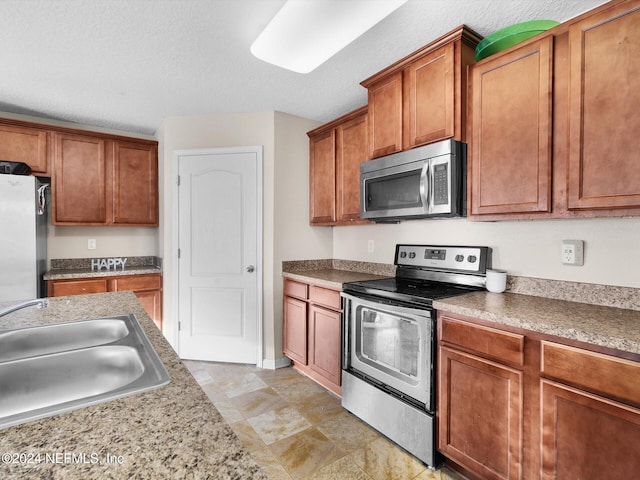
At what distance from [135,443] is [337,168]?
8.55 feet

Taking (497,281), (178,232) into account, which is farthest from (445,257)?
(178,232)

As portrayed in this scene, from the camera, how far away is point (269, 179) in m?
3.12

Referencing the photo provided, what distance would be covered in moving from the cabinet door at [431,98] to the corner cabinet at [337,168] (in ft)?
1.90

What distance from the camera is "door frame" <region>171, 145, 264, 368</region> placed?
123 inches

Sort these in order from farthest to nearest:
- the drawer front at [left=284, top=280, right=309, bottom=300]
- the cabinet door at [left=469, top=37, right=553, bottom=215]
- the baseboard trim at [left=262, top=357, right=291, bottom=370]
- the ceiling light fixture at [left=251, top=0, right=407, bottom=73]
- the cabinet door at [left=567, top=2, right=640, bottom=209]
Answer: the baseboard trim at [left=262, top=357, right=291, bottom=370], the drawer front at [left=284, top=280, right=309, bottom=300], the cabinet door at [left=469, top=37, right=553, bottom=215], the ceiling light fixture at [left=251, top=0, right=407, bottom=73], the cabinet door at [left=567, top=2, right=640, bottom=209]

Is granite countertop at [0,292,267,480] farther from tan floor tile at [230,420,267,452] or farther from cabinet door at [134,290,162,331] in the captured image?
cabinet door at [134,290,162,331]

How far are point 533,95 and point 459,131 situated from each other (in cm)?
37

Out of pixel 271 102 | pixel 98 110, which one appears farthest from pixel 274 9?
pixel 98 110

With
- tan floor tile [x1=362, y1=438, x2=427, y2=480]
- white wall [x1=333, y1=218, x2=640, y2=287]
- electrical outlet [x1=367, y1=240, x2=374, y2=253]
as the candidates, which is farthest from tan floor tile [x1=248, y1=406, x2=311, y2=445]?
white wall [x1=333, y1=218, x2=640, y2=287]

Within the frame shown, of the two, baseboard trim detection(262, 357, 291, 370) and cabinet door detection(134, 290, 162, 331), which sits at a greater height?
cabinet door detection(134, 290, 162, 331)

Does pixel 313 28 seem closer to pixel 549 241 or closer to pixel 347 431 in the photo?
pixel 549 241

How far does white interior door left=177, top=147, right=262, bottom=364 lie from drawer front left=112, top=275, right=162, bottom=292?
375 mm

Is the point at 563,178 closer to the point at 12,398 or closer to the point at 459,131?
the point at 459,131

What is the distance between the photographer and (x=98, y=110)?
10.2 ft
